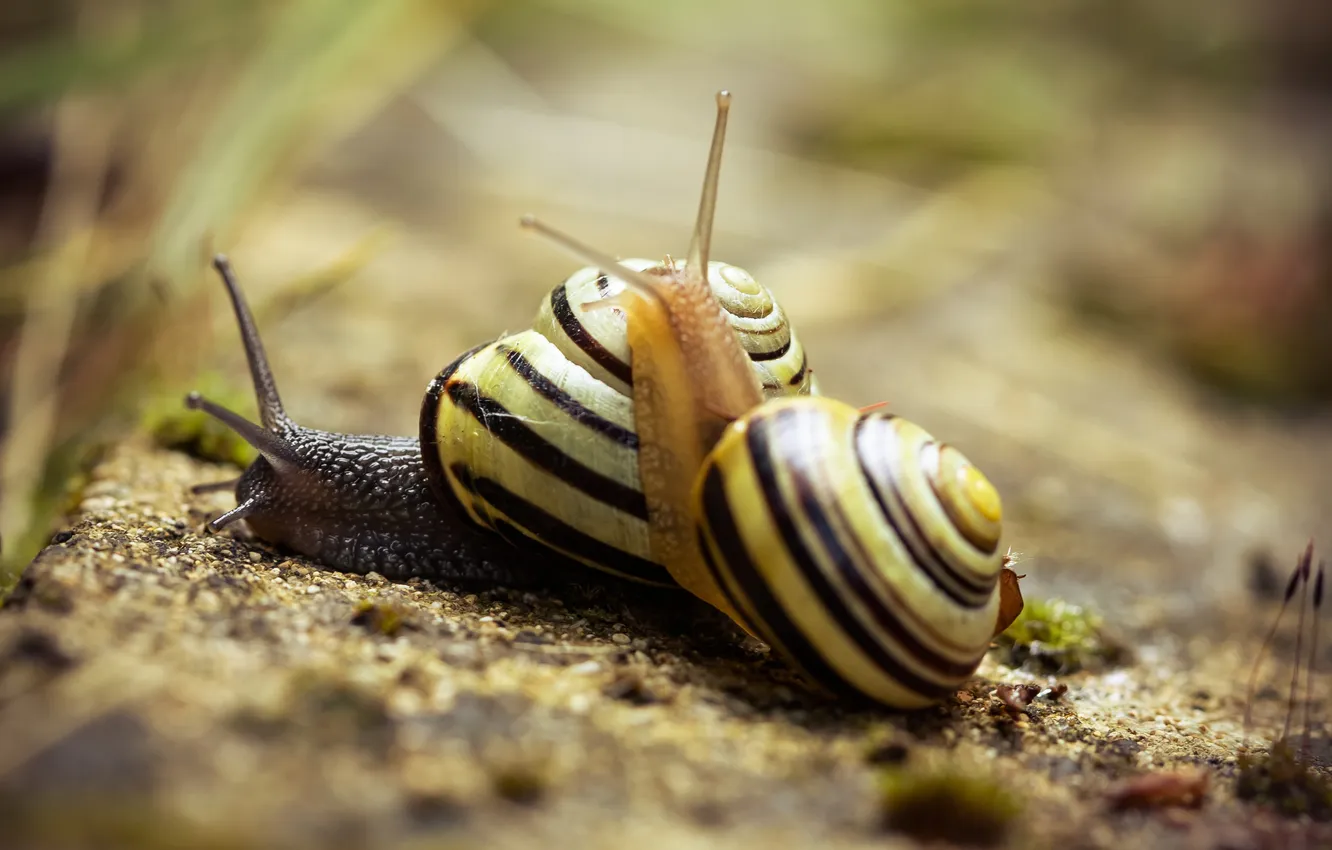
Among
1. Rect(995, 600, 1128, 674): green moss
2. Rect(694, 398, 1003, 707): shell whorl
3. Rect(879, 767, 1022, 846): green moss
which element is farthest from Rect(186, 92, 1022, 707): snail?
Rect(995, 600, 1128, 674): green moss

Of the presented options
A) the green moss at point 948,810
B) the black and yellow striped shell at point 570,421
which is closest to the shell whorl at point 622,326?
the black and yellow striped shell at point 570,421

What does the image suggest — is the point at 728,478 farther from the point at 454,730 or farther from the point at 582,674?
the point at 454,730

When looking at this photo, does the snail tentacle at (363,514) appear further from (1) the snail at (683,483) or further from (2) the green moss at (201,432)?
(2) the green moss at (201,432)

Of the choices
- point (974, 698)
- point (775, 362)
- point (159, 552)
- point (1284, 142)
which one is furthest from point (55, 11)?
point (1284, 142)

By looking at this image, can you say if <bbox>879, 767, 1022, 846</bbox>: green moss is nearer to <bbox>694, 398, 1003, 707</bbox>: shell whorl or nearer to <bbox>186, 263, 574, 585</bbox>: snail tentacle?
<bbox>694, 398, 1003, 707</bbox>: shell whorl

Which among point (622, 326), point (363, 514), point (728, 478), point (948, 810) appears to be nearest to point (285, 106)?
point (363, 514)

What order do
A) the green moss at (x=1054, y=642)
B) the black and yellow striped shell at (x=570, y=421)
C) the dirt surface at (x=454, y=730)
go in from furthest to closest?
the green moss at (x=1054, y=642) → the black and yellow striped shell at (x=570, y=421) → the dirt surface at (x=454, y=730)

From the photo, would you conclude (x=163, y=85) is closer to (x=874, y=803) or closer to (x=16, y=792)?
(x=16, y=792)
